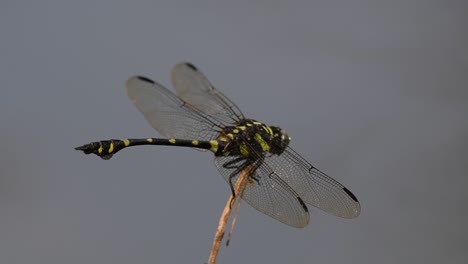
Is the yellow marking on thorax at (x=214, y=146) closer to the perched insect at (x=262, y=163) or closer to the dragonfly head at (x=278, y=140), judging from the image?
the perched insect at (x=262, y=163)

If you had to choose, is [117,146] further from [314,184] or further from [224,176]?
[314,184]

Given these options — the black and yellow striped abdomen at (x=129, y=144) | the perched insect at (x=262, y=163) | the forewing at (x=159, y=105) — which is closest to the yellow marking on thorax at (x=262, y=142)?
the perched insect at (x=262, y=163)

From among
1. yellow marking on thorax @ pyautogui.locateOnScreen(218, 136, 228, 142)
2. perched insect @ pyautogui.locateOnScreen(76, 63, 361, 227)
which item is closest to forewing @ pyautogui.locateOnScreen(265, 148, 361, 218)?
perched insect @ pyautogui.locateOnScreen(76, 63, 361, 227)

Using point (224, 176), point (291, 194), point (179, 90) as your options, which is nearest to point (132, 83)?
point (179, 90)

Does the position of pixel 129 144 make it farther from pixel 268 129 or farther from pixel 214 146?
pixel 268 129

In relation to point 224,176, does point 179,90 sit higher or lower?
higher

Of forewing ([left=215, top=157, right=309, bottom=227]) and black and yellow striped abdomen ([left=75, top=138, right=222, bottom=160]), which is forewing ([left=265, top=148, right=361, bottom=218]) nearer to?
forewing ([left=215, top=157, right=309, bottom=227])
